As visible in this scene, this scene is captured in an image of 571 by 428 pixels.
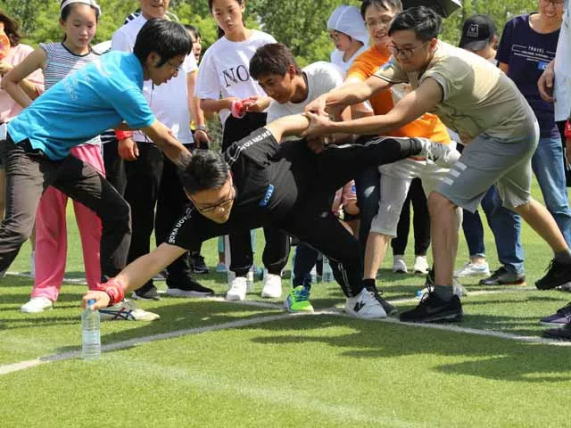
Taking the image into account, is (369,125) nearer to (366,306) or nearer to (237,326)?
(366,306)

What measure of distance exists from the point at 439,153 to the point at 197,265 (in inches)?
139

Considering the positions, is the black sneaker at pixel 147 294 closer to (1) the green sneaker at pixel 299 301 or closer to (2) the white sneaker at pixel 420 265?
(1) the green sneaker at pixel 299 301

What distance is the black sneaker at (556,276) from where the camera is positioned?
7.69m

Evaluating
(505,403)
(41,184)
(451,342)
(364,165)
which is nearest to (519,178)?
(364,165)

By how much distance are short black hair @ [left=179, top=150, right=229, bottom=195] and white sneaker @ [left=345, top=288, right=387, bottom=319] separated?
1.73 metres

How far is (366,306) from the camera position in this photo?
23.6 ft

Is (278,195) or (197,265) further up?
(278,195)

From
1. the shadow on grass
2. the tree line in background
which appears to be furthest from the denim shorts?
the tree line in background

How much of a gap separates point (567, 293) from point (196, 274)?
3.69 metres

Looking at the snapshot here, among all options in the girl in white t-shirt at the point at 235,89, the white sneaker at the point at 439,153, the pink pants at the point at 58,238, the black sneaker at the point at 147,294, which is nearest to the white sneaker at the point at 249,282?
the girl in white t-shirt at the point at 235,89

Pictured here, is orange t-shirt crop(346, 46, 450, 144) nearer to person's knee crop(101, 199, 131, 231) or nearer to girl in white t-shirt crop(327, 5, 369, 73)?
girl in white t-shirt crop(327, 5, 369, 73)

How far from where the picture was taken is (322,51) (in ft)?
147

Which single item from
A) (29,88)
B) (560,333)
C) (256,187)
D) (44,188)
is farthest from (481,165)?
(29,88)

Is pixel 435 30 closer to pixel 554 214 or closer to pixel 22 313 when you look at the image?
pixel 554 214
